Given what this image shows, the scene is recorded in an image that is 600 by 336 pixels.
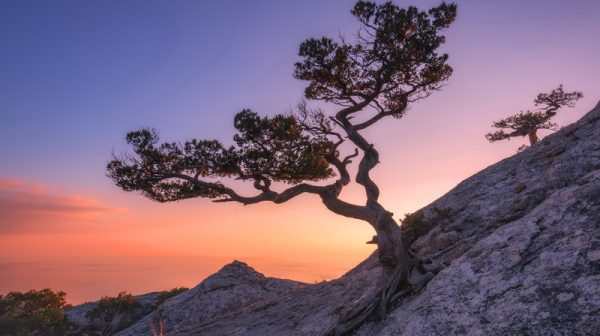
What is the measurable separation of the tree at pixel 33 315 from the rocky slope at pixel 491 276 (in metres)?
12.2

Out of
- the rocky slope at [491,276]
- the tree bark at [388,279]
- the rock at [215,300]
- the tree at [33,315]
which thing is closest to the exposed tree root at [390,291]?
the tree bark at [388,279]

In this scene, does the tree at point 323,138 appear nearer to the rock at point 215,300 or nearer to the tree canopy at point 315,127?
the tree canopy at point 315,127

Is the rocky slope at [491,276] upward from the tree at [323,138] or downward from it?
downward

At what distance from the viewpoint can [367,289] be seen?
1806 cm

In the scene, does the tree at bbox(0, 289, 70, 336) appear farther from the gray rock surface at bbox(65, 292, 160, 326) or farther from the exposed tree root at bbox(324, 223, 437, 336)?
the exposed tree root at bbox(324, 223, 437, 336)

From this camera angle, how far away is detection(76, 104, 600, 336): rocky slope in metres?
8.62

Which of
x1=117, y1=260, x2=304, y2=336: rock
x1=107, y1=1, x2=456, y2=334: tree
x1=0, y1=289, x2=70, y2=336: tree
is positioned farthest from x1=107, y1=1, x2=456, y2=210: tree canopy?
x1=0, y1=289, x2=70, y2=336: tree

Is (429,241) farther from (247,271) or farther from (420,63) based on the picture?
(247,271)

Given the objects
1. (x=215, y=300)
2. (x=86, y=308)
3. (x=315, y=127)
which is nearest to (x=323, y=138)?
(x=315, y=127)

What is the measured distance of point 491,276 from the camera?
33.8ft

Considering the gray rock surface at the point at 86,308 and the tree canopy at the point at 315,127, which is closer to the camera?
the tree canopy at the point at 315,127

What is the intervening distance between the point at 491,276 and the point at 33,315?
41.8m

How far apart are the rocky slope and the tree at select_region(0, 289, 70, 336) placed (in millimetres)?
12162

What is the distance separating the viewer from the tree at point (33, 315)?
33.8 meters
